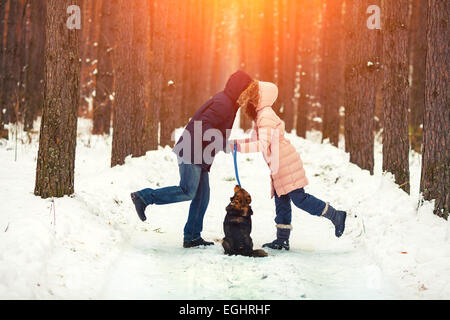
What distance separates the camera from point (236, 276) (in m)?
4.61

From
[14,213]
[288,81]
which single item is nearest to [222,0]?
[288,81]

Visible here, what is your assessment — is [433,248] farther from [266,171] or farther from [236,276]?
[266,171]

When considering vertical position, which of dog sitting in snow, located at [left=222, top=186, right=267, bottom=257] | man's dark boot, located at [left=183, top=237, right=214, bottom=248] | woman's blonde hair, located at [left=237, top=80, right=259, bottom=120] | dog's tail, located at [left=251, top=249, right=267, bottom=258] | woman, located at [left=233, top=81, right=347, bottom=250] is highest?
woman's blonde hair, located at [left=237, top=80, right=259, bottom=120]

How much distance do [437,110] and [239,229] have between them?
118 inches

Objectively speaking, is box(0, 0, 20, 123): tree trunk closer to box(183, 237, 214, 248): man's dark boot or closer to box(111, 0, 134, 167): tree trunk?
box(111, 0, 134, 167): tree trunk

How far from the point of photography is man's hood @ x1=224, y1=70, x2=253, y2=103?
5.53 meters

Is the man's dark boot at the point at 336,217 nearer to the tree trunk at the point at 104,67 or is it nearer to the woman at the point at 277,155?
the woman at the point at 277,155

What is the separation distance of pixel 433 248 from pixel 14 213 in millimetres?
4740

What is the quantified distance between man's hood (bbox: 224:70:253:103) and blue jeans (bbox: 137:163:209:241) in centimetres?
99

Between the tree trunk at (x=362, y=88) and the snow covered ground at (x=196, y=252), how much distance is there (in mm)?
1730

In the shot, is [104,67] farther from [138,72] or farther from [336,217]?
[336,217]

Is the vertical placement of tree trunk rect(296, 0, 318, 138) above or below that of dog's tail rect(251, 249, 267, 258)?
above

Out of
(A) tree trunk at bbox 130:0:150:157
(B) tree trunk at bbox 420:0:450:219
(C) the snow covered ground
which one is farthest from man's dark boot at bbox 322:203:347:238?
(A) tree trunk at bbox 130:0:150:157

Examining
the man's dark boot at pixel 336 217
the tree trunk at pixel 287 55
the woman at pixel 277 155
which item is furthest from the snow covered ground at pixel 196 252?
the tree trunk at pixel 287 55
